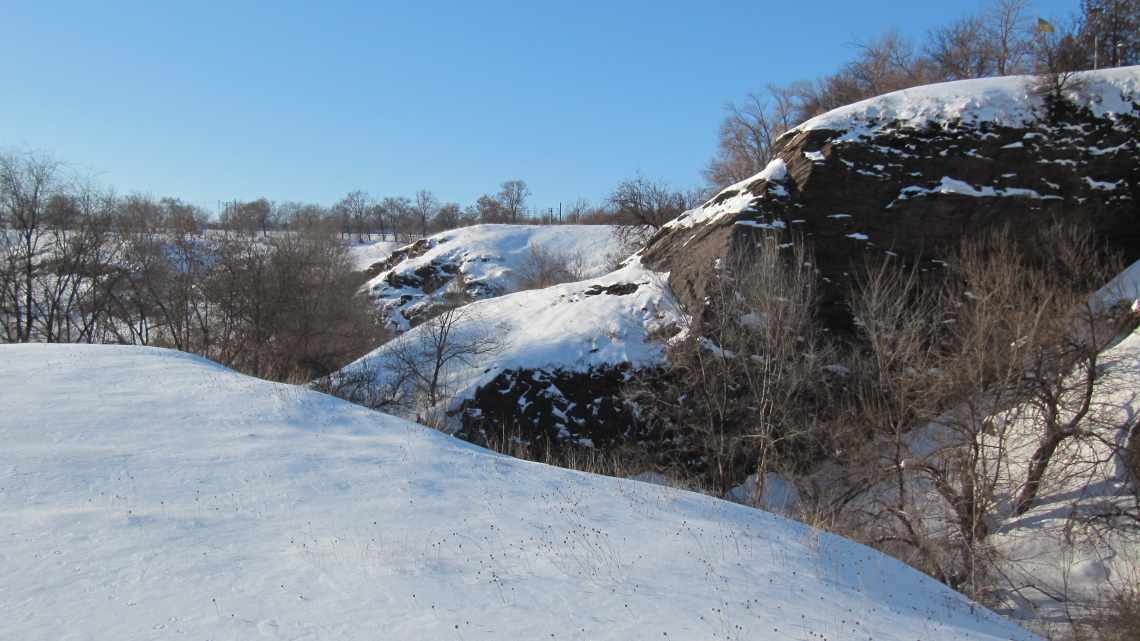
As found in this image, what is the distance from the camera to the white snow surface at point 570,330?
24.6m

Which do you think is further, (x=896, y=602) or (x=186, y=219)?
(x=186, y=219)

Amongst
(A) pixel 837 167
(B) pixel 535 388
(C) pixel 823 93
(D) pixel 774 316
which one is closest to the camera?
(D) pixel 774 316

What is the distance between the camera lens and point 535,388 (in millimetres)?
24391

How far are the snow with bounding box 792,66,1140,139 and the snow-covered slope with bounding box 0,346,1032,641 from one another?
2209 centimetres

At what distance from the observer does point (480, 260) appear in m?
65.4

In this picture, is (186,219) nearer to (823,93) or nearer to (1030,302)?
(823,93)

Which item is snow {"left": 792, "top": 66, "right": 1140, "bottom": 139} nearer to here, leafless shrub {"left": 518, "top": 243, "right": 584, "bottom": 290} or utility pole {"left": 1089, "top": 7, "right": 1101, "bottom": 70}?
utility pole {"left": 1089, "top": 7, "right": 1101, "bottom": 70}

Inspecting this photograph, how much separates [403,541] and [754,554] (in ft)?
11.8

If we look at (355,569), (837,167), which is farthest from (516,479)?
(837,167)

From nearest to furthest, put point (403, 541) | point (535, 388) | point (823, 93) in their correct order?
point (403, 541) → point (535, 388) → point (823, 93)

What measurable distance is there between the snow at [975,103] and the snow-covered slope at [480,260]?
99.4 ft

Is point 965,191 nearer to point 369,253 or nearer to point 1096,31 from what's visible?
point 1096,31

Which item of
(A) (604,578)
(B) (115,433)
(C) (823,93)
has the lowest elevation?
(A) (604,578)

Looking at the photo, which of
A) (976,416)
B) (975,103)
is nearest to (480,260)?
(975,103)
